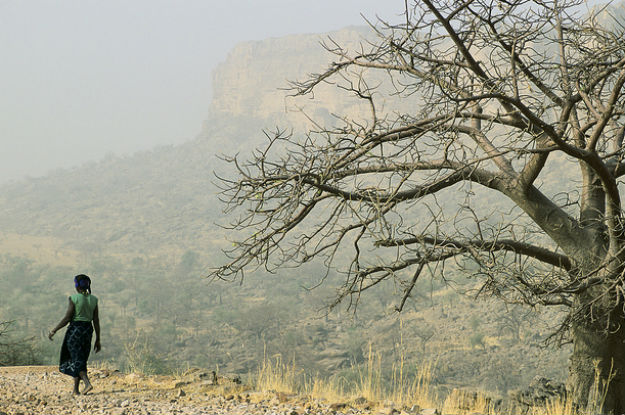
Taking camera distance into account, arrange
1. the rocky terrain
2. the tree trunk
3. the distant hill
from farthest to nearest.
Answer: the distant hill → the tree trunk → the rocky terrain

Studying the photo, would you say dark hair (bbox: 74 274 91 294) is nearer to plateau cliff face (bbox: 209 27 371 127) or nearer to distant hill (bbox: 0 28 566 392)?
distant hill (bbox: 0 28 566 392)

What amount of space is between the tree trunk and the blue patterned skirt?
5.11m

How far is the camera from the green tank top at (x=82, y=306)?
595 cm

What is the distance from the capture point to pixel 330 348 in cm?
2672

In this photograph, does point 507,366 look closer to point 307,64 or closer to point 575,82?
point 575,82

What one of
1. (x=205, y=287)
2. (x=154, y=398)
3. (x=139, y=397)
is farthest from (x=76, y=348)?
(x=205, y=287)

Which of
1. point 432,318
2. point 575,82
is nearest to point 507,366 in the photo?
point 432,318

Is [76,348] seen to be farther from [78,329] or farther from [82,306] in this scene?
[82,306]

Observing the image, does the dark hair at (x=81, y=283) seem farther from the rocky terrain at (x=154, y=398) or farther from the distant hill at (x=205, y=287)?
the distant hill at (x=205, y=287)

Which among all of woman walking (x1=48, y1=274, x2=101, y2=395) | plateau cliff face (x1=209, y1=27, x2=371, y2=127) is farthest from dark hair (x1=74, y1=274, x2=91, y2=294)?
plateau cliff face (x1=209, y1=27, x2=371, y2=127)

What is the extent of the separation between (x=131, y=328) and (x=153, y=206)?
31453 millimetres

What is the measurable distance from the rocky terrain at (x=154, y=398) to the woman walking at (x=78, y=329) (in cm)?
33

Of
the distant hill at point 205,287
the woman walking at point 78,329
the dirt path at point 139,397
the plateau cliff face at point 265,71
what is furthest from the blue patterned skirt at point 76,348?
the plateau cliff face at point 265,71

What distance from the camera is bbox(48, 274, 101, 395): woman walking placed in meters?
5.94
